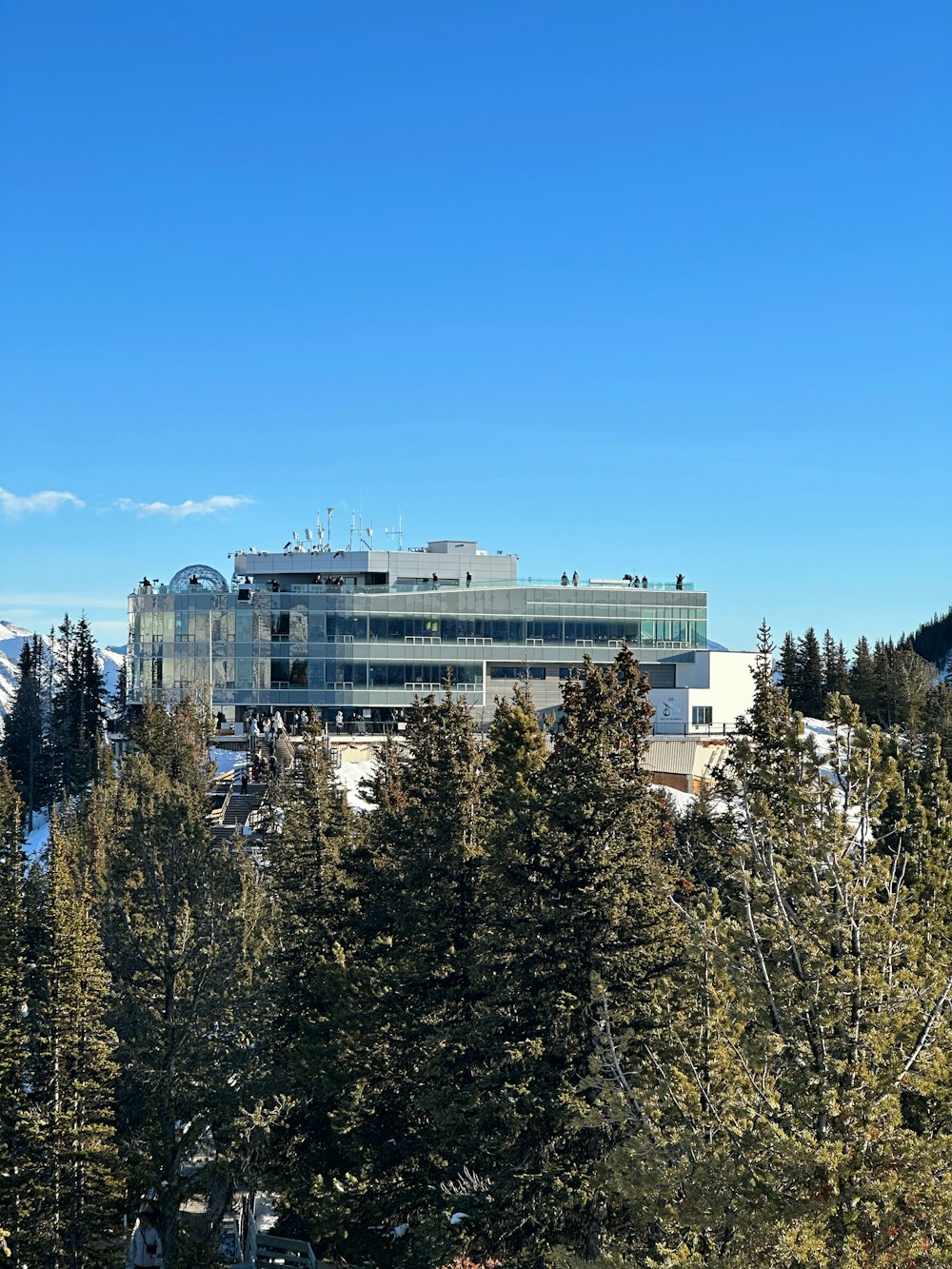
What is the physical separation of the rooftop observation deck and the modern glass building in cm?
16

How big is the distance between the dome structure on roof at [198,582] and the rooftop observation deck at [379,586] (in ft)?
0.66

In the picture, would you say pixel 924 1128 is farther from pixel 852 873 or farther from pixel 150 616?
pixel 150 616

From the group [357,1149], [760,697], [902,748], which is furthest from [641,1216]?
[760,697]

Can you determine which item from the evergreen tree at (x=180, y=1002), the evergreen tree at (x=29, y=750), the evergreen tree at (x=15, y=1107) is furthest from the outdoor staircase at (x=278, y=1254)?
the evergreen tree at (x=29, y=750)

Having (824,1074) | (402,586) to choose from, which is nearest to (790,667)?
(402,586)

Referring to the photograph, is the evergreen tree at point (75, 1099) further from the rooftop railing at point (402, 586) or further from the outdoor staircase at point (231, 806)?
the rooftop railing at point (402, 586)

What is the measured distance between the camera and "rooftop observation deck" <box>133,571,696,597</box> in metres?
108

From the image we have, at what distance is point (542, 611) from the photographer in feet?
367

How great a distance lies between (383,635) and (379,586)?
569 centimetres

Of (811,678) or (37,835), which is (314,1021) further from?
(811,678)

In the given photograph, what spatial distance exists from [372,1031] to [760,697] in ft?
48.4

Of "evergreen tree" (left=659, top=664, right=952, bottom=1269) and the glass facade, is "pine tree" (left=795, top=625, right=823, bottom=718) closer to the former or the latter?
the glass facade

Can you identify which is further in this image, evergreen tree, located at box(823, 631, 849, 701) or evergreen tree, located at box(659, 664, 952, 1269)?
evergreen tree, located at box(823, 631, 849, 701)

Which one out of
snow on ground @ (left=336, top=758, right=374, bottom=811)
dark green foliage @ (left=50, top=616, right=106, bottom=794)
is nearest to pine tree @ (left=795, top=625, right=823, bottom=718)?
snow on ground @ (left=336, top=758, right=374, bottom=811)
